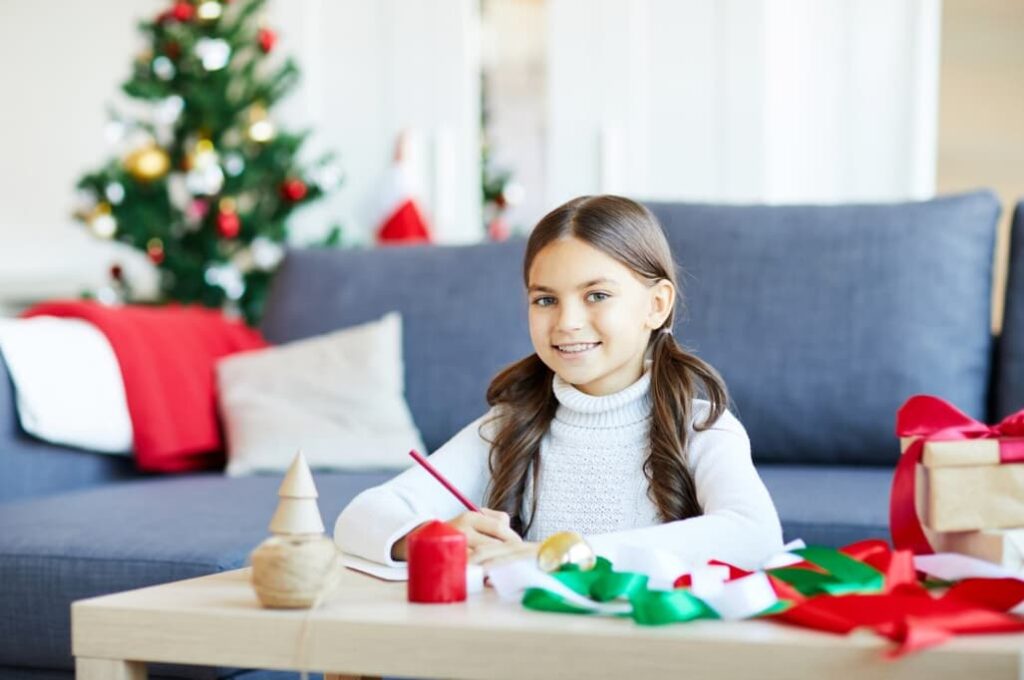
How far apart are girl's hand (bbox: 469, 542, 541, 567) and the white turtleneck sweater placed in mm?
128

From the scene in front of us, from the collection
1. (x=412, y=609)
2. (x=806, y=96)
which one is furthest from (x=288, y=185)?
(x=412, y=609)

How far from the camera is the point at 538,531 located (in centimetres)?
150

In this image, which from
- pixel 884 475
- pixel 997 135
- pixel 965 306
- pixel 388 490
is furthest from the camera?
pixel 997 135

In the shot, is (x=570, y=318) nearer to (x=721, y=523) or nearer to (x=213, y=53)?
(x=721, y=523)

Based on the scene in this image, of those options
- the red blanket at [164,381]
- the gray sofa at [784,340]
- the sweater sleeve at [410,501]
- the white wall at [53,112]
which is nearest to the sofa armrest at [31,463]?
the gray sofa at [784,340]

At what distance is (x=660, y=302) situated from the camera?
152 centimetres

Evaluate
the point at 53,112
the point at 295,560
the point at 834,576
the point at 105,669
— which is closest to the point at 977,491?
the point at 834,576

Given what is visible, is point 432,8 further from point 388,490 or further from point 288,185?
point 388,490

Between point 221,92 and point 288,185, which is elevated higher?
point 221,92

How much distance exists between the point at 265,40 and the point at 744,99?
55.7 inches

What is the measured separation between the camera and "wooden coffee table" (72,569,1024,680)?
0.86m

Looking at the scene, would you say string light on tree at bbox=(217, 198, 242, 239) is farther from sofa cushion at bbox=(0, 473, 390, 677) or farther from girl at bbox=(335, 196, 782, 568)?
girl at bbox=(335, 196, 782, 568)

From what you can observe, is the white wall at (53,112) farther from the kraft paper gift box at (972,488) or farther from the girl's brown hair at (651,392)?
the kraft paper gift box at (972,488)

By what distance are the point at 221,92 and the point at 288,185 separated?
329 mm
